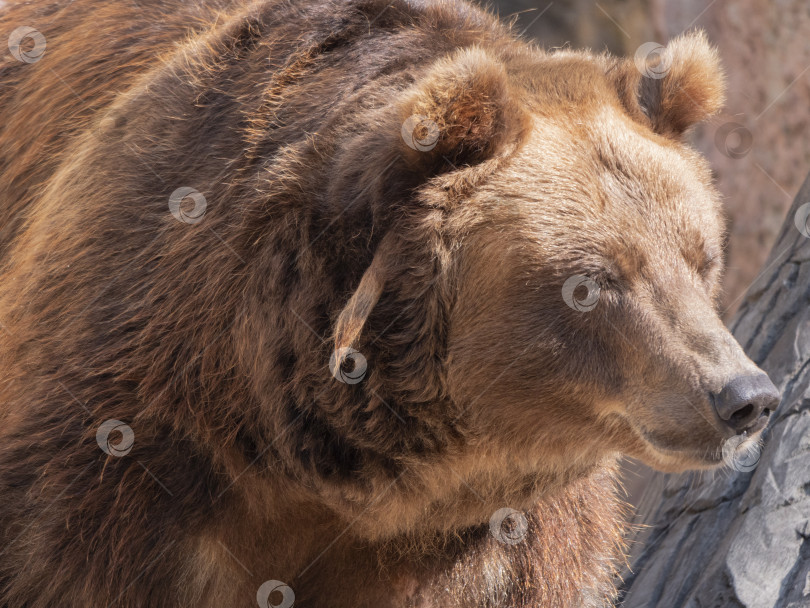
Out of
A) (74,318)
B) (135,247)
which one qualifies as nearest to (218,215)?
(135,247)

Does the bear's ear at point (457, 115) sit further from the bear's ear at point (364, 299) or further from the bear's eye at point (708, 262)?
the bear's eye at point (708, 262)

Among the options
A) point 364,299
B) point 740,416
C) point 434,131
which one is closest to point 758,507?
point 740,416

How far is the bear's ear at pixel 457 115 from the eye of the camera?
9.16 ft

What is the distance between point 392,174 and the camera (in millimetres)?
2926

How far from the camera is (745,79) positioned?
330 inches

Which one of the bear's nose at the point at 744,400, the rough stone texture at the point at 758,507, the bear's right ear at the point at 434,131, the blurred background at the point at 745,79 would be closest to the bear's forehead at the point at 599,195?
the bear's right ear at the point at 434,131

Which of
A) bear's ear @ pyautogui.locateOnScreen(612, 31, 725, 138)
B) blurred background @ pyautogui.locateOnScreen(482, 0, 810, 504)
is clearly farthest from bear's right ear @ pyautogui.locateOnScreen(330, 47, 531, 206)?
blurred background @ pyautogui.locateOnScreen(482, 0, 810, 504)

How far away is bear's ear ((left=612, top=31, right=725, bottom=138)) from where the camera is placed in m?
3.32

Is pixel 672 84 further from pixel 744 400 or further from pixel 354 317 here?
pixel 354 317

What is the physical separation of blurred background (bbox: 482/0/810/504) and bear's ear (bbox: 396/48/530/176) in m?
5.60

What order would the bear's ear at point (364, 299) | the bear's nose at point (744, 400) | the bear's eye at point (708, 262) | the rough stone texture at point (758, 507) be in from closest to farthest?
the bear's nose at point (744, 400) → the bear's ear at point (364, 299) → the bear's eye at point (708, 262) → the rough stone texture at point (758, 507)

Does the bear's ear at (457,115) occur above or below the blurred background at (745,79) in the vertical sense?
above

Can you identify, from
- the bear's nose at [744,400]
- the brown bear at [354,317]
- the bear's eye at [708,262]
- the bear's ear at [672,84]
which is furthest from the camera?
the bear's ear at [672,84]

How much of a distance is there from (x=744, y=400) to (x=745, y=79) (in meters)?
6.43
